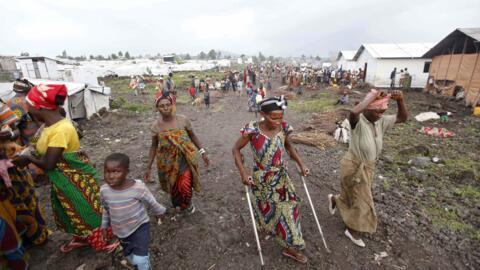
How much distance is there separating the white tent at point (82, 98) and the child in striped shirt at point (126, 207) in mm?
8496

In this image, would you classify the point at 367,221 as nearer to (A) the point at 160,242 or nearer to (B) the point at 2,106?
(A) the point at 160,242

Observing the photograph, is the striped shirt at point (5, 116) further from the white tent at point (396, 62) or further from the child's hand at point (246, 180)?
the white tent at point (396, 62)

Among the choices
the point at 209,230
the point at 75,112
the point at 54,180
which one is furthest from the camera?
the point at 75,112

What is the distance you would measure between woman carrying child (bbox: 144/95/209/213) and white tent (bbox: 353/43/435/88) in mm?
21932

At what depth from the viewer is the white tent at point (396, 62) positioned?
65.4ft

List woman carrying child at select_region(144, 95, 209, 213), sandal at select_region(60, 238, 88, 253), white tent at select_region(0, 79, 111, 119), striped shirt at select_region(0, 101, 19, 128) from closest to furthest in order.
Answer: striped shirt at select_region(0, 101, 19, 128) → sandal at select_region(60, 238, 88, 253) → woman carrying child at select_region(144, 95, 209, 213) → white tent at select_region(0, 79, 111, 119)

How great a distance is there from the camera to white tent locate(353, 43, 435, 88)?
784 inches

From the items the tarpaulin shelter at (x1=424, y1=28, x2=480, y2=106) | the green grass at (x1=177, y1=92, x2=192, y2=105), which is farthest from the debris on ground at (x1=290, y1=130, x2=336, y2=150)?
the green grass at (x1=177, y1=92, x2=192, y2=105)

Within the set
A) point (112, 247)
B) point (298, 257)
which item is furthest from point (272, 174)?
point (112, 247)

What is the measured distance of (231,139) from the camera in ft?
25.0

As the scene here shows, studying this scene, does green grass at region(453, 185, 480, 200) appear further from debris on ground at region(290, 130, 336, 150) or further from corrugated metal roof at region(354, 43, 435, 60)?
corrugated metal roof at region(354, 43, 435, 60)

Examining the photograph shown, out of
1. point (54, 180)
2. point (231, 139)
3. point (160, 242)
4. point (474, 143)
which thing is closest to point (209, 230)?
point (160, 242)

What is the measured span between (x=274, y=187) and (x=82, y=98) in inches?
395

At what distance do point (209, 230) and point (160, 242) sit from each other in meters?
0.64
